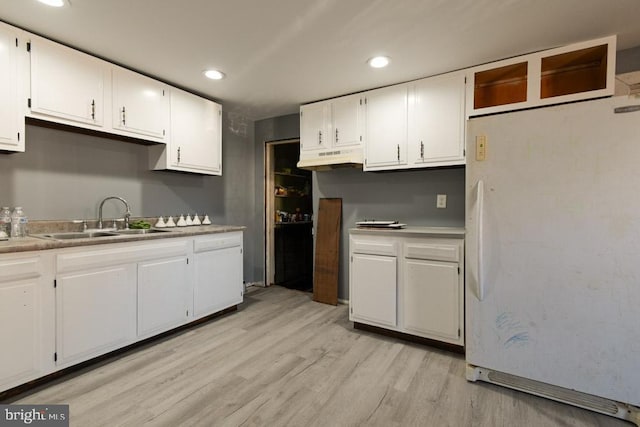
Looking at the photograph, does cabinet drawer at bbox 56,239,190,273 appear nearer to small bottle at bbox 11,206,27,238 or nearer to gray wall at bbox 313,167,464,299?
small bottle at bbox 11,206,27,238

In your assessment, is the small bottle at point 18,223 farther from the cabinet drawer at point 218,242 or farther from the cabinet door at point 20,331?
the cabinet drawer at point 218,242

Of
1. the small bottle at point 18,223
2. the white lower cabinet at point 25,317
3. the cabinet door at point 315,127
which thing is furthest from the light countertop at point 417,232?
the small bottle at point 18,223

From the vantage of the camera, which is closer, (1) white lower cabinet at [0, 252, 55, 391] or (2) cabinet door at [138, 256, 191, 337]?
(1) white lower cabinet at [0, 252, 55, 391]

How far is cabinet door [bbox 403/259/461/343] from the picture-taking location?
2336 millimetres

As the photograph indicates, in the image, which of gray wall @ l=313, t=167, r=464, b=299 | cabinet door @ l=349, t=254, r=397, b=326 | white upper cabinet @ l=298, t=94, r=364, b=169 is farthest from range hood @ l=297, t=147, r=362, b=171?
cabinet door @ l=349, t=254, r=397, b=326

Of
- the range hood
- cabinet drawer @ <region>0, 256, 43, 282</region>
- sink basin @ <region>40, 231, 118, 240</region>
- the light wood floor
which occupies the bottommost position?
the light wood floor

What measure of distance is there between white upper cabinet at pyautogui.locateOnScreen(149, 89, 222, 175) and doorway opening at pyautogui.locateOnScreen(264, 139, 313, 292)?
910 millimetres

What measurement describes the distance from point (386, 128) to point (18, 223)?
9.64 feet

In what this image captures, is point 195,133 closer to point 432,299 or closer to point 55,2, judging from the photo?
point 55,2

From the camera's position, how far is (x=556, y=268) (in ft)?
5.70

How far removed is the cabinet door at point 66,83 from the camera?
6.84 ft

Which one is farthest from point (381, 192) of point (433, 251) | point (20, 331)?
point (20, 331)

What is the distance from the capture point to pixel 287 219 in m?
4.56

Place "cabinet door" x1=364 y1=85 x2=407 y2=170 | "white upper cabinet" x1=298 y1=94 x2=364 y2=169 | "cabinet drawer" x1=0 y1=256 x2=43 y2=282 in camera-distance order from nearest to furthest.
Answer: "cabinet drawer" x1=0 y1=256 x2=43 y2=282
"cabinet door" x1=364 y1=85 x2=407 y2=170
"white upper cabinet" x1=298 y1=94 x2=364 y2=169
